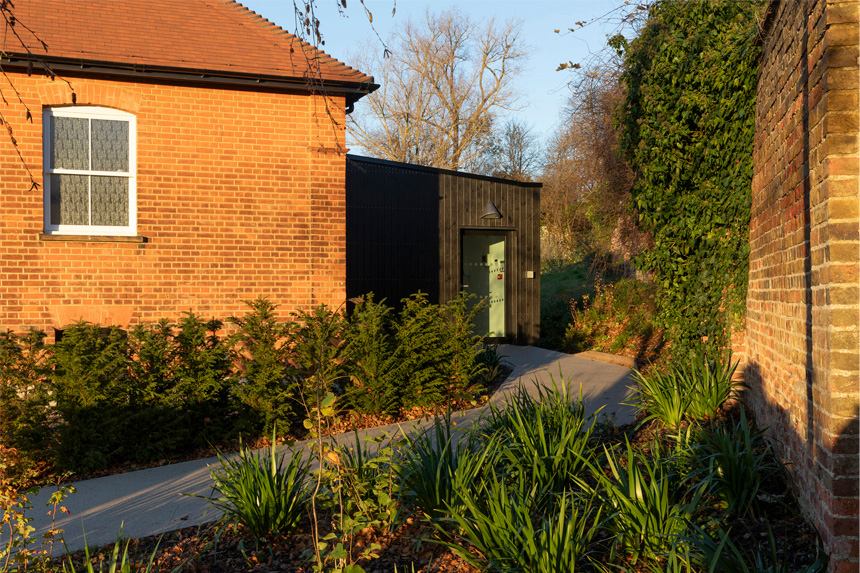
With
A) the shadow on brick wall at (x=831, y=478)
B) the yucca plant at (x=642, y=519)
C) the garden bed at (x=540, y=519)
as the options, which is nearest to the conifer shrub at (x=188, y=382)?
the garden bed at (x=540, y=519)

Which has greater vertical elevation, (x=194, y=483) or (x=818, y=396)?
(x=818, y=396)

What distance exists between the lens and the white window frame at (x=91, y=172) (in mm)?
8820

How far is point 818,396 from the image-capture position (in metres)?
3.86

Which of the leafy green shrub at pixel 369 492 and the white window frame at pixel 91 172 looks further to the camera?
the white window frame at pixel 91 172

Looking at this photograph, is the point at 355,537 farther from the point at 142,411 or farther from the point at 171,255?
the point at 171,255

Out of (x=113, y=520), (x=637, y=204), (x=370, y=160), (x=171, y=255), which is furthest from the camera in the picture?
(x=370, y=160)

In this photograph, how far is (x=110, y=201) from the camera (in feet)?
30.0

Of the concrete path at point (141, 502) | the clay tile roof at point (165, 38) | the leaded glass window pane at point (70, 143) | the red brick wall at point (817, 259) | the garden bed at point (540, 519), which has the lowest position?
the concrete path at point (141, 502)

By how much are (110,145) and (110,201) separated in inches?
29.7

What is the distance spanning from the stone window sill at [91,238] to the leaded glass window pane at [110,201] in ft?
0.90

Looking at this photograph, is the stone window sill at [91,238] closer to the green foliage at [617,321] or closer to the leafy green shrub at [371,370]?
the leafy green shrub at [371,370]

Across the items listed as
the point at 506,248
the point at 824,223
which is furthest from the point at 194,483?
the point at 506,248

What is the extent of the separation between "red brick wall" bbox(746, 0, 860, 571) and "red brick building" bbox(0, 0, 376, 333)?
549 cm

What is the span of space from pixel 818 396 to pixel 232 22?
10120mm
